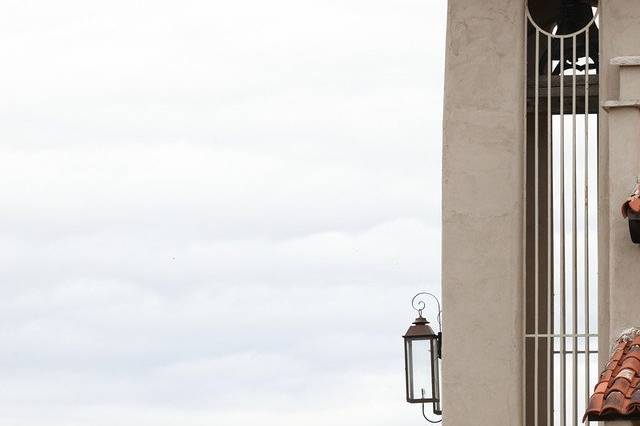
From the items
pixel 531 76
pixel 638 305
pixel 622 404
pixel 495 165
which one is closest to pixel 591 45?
pixel 531 76

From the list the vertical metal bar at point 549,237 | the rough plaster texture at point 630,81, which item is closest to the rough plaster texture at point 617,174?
the rough plaster texture at point 630,81

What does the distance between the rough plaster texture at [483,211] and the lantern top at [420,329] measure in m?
0.26

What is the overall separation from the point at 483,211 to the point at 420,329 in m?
1.22

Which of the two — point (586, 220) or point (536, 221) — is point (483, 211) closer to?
point (536, 221)

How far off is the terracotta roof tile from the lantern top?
2.52 m

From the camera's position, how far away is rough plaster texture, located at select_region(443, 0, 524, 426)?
1603 centimetres

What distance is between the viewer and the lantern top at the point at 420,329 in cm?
1636

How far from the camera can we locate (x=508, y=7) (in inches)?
653

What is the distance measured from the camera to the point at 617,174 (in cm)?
1548

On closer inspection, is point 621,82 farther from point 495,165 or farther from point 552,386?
point 552,386

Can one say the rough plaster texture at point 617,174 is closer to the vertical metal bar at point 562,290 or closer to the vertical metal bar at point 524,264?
the vertical metal bar at point 562,290

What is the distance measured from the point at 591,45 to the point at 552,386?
325cm

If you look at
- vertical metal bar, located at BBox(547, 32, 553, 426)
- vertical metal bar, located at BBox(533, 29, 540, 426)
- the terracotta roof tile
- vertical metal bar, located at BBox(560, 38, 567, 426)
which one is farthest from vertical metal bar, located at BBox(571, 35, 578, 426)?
the terracotta roof tile

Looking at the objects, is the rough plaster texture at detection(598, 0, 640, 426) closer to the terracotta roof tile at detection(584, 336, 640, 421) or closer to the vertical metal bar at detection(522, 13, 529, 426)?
the vertical metal bar at detection(522, 13, 529, 426)
